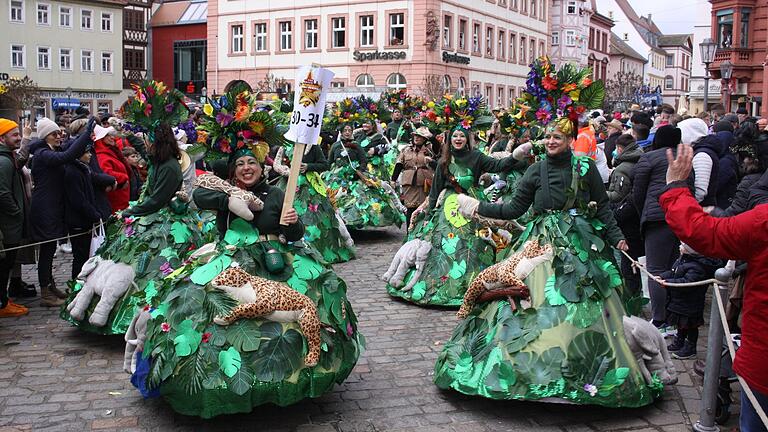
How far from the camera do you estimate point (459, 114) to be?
9836mm

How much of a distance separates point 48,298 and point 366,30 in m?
37.8

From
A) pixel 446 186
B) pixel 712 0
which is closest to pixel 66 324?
pixel 446 186

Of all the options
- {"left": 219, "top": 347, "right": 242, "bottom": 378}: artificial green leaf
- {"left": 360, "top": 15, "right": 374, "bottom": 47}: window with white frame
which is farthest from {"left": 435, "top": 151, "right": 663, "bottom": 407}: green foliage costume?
{"left": 360, "top": 15, "right": 374, "bottom": 47}: window with white frame

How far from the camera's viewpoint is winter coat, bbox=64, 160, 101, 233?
8727mm

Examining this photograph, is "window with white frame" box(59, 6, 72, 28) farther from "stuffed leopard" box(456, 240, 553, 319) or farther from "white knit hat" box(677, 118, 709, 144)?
"stuffed leopard" box(456, 240, 553, 319)

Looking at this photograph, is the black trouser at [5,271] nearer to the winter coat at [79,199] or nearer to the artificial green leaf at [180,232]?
the winter coat at [79,199]

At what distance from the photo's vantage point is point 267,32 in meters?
48.3

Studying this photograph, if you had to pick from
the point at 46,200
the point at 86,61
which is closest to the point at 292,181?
the point at 46,200

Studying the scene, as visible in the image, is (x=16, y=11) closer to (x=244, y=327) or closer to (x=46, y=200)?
(x=46, y=200)

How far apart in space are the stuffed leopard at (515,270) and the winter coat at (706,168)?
2.47 meters

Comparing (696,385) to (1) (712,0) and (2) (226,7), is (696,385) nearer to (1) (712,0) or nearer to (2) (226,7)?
(1) (712,0)

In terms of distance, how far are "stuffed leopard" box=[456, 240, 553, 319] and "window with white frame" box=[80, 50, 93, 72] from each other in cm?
5231

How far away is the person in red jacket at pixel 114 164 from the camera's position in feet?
31.1

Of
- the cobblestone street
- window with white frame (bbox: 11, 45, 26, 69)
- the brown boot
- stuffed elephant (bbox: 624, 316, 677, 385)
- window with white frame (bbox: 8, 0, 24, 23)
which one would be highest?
window with white frame (bbox: 8, 0, 24, 23)
